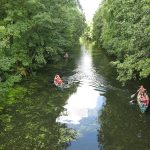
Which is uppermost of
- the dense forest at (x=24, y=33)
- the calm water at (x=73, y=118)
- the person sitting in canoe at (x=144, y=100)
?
the dense forest at (x=24, y=33)

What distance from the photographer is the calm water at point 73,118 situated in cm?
2147

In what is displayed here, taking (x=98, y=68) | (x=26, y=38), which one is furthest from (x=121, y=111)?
(x=98, y=68)

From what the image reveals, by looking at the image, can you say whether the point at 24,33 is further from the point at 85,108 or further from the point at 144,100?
the point at 144,100

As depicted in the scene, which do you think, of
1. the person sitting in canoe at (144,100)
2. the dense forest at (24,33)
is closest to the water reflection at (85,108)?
the person sitting in canoe at (144,100)

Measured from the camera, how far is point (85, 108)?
29672 mm

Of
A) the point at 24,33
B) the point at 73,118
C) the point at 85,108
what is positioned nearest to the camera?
the point at 73,118

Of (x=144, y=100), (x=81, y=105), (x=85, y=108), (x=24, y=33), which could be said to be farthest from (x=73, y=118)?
(x=24, y=33)

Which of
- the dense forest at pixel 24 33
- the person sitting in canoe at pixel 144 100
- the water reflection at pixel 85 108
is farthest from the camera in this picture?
the dense forest at pixel 24 33

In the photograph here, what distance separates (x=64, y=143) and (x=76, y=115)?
609cm

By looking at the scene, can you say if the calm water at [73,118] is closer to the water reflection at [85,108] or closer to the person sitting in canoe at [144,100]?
the water reflection at [85,108]

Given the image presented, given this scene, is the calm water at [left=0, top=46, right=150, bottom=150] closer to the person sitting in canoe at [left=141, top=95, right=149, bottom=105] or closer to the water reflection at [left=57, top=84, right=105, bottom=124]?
the water reflection at [left=57, top=84, right=105, bottom=124]

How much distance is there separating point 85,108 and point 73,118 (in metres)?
3.38

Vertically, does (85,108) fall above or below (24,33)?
below

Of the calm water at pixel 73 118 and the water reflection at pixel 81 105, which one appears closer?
the calm water at pixel 73 118
